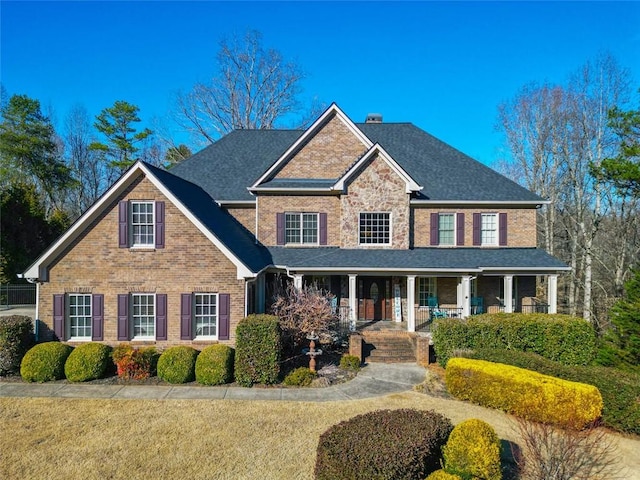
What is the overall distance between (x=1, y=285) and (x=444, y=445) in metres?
32.3

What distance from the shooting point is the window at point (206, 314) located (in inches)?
539

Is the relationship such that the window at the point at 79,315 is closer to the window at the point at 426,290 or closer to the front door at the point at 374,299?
the front door at the point at 374,299

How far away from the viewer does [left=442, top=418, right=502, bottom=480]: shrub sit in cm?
624

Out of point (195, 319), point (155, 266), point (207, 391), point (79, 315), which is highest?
point (155, 266)

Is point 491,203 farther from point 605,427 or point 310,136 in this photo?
point 605,427

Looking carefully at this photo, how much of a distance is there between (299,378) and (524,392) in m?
6.69

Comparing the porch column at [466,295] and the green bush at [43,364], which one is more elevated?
the porch column at [466,295]

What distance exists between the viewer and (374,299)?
1952cm

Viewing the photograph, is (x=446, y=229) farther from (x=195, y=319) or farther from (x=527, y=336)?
(x=195, y=319)

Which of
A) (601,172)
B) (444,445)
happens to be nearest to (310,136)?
(444,445)

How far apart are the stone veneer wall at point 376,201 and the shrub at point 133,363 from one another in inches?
416

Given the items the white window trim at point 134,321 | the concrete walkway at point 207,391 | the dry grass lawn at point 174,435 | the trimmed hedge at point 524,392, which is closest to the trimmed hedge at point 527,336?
the trimmed hedge at point 524,392

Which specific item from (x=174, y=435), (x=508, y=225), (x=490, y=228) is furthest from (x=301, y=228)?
(x=174, y=435)

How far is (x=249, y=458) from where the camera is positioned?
7523mm
